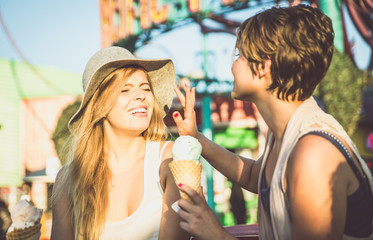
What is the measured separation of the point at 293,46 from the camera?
5.30ft

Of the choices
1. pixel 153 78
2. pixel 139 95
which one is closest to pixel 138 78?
pixel 139 95

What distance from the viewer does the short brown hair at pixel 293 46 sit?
1610mm

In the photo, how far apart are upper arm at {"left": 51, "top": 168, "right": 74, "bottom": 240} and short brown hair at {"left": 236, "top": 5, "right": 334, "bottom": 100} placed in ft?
5.87

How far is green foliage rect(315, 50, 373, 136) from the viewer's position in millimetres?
7691

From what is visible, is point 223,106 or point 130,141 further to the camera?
point 223,106

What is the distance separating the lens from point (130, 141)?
2676 millimetres

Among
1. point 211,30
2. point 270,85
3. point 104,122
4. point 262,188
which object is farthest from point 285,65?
point 211,30

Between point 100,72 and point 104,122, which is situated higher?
point 100,72

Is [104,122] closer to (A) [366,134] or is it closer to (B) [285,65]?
(B) [285,65]

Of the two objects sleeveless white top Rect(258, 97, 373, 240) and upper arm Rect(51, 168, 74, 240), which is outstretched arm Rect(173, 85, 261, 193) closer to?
sleeveless white top Rect(258, 97, 373, 240)

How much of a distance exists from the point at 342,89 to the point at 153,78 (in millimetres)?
6337

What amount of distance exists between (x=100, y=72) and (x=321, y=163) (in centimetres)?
171

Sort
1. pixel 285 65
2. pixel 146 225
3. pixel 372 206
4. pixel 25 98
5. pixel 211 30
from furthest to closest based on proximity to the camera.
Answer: pixel 25 98
pixel 211 30
pixel 146 225
pixel 285 65
pixel 372 206

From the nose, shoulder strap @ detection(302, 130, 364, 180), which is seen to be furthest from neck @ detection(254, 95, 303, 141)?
the nose
